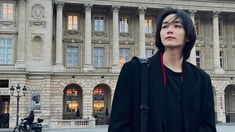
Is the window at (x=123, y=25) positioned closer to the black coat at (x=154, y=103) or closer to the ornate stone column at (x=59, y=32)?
the ornate stone column at (x=59, y=32)

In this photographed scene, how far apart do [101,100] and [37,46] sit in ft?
32.6

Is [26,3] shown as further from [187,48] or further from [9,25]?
[187,48]

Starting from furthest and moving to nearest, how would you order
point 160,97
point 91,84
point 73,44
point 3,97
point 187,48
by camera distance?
point 73,44 → point 91,84 → point 3,97 → point 187,48 → point 160,97

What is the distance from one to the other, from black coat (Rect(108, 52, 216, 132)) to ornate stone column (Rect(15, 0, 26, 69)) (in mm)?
37627

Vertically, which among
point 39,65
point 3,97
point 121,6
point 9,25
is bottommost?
point 3,97

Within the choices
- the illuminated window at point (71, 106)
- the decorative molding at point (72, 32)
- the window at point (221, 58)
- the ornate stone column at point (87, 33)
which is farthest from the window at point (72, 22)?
the window at point (221, 58)

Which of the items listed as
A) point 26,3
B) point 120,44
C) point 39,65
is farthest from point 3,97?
point 120,44

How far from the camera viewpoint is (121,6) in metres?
45.7

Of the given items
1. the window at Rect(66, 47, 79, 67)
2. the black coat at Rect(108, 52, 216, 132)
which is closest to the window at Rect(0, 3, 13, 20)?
the window at Rect(66, 47, 79, 67)

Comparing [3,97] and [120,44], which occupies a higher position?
[120,44]

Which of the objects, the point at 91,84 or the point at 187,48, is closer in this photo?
the point at 187,48

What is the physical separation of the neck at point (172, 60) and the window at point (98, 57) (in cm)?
4306

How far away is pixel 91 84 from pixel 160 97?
133ft

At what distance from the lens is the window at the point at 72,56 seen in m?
45.4
